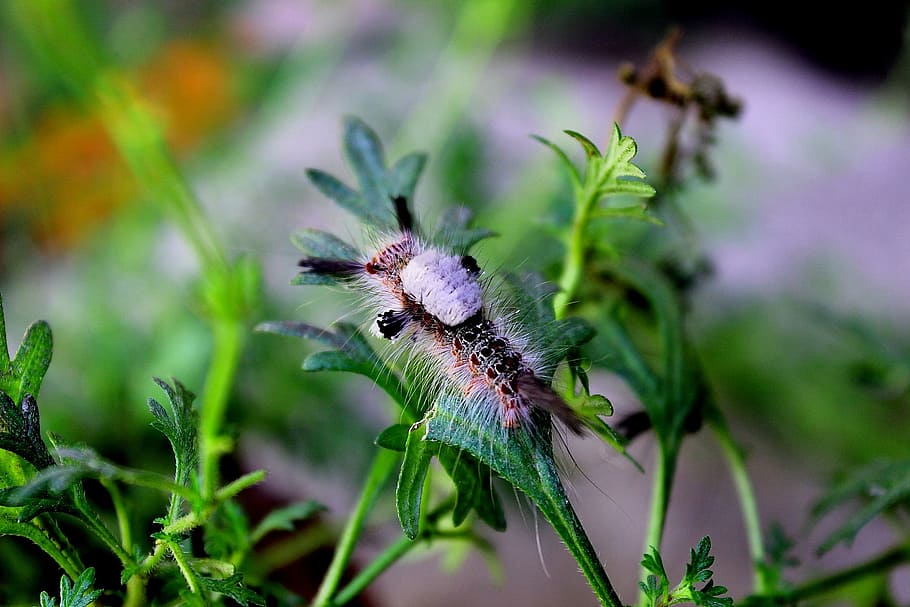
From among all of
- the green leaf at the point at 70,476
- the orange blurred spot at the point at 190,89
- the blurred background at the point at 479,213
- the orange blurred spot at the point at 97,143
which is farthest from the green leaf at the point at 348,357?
the orange blurred spot at the point at 190,89

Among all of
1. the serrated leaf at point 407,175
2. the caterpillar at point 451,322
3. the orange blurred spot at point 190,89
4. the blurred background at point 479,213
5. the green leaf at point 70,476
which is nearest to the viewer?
the green leaf at point 70,476

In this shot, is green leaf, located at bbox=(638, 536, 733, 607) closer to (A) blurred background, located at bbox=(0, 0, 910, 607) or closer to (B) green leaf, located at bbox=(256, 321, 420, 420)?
(B) green leaf, located at bbox=(256, 321, 420, 420)

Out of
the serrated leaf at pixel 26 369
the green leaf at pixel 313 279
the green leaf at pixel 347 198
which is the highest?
the green leaf at pixel 347 198

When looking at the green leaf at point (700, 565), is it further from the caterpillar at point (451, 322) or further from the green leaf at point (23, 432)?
the green leaf at point (23, 432)

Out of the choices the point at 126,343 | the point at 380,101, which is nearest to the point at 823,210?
the point at 380,101

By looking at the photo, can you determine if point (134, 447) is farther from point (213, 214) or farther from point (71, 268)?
point (71, 268)

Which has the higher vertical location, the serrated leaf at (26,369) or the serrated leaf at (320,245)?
the serrated leaf at (320,245)

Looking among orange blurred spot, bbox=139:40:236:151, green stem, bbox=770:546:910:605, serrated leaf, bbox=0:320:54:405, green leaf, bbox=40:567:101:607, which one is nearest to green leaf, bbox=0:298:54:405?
serrated leaf, bbox=0:320:54:405
